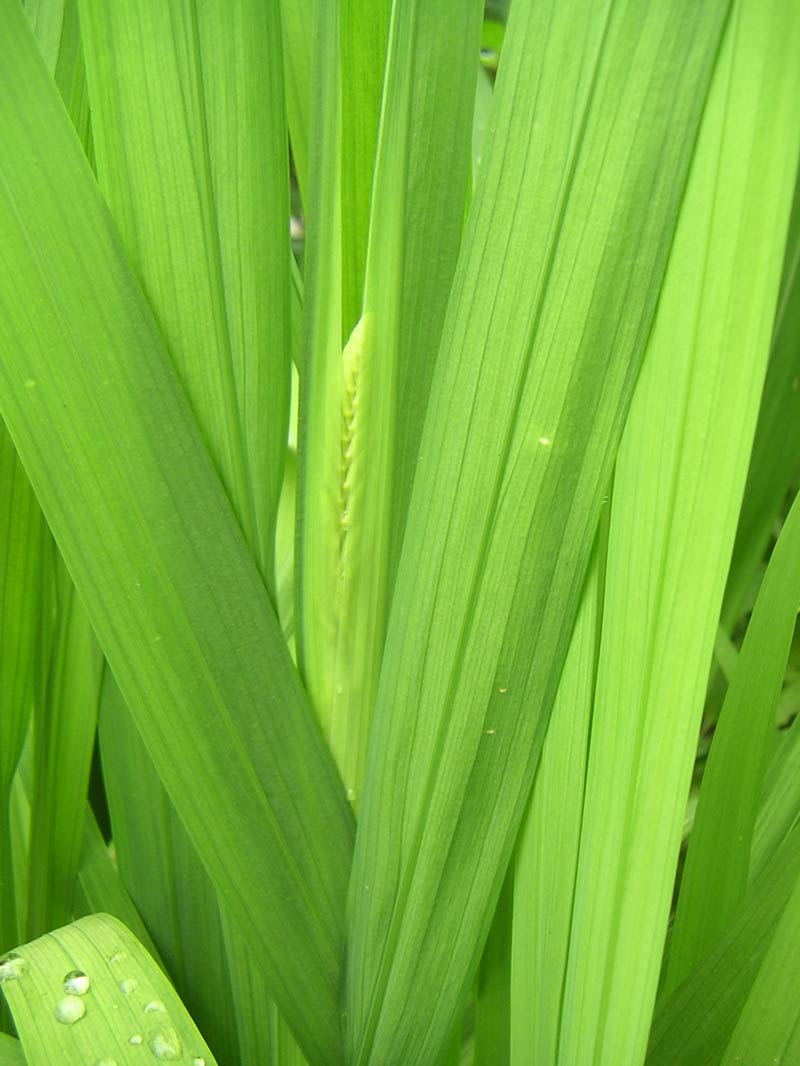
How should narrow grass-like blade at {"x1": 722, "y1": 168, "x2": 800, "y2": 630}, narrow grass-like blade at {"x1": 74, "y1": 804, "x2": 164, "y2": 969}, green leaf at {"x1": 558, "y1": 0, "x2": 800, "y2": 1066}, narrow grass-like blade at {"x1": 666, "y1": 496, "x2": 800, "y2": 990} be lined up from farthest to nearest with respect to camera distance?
narrow grass-like blade at {"x1": 722, "y1": 168, "x2": 800, "y2": 630}
narrow grass-like blade at {"x1": 74, "y1": 804, "x2": 164, "y2": 969}
narrow grass-like blade at {"x1": 666, "y1": 496, "x2": 800, "y2": 990}
green leaf at {"x1": 558, "y1": 0, "x2": 800, "y2": 1066}

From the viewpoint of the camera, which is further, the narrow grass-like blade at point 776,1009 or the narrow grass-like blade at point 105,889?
the narrow grass-like blade at point 105,889

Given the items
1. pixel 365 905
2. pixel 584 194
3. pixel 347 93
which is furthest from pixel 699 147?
pixel 365 905

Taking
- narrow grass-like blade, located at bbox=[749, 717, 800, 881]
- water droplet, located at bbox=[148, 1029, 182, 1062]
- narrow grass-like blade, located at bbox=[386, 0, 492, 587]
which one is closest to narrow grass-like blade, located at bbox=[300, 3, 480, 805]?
narrow grass-like blade, located at bbox=[386, 0, 492, 587]

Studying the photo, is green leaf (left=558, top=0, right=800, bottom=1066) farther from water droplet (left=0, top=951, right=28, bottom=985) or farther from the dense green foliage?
water droplet (left=0, top=951, right=28, bottom=985)

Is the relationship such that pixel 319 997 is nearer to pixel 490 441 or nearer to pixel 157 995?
pixel 157 995

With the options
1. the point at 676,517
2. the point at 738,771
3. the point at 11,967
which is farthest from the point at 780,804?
the point at 11,967

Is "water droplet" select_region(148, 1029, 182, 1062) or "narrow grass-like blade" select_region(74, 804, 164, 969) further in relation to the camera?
"narrow grass-like blade" select_region(74, 804, 164, 969)

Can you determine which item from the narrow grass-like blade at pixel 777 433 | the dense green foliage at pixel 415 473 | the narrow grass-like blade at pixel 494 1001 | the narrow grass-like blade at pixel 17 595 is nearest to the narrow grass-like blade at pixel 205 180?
the dense green foliage at pixel 415 473

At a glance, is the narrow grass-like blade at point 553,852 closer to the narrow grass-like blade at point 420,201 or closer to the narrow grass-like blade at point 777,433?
the narrow grass-like blade at point 420,201
